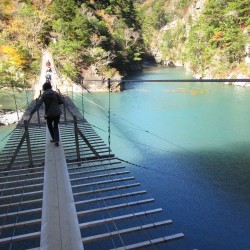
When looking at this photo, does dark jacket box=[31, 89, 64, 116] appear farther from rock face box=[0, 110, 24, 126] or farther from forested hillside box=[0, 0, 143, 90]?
forested hillside box=[0, 0, 143, 90]

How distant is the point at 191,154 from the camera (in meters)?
8.04

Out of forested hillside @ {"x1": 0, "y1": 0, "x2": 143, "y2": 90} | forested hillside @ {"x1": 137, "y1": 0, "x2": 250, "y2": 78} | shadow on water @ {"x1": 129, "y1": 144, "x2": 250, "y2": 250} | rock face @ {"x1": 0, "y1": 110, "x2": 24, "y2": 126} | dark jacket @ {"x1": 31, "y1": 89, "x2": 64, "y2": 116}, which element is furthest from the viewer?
forested hillside @ {"x1": 137, "y1": 0, "x2": 250, "y2": 78}

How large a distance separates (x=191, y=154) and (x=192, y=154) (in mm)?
35

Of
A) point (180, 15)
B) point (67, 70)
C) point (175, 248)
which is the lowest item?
point (175, 248)

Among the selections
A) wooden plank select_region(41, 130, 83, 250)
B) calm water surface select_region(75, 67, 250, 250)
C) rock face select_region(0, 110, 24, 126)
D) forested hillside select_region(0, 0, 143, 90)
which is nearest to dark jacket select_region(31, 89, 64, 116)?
wooden plank select_region(41, 130, 83, 250)

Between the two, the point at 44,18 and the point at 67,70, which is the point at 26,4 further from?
the point at 67,70

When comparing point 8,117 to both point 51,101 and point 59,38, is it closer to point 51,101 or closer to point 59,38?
point 51,101

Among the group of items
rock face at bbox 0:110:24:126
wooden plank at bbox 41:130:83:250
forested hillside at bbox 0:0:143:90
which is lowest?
rock face at bbox 0:110:24:126

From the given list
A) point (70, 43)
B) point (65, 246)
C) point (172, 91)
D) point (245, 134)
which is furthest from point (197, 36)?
point (65, 246)

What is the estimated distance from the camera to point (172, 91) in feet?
56.3

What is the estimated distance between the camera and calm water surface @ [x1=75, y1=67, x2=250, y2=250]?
4.89 m

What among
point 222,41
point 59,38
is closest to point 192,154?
point 59,38

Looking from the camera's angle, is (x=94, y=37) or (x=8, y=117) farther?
(x=94, y=37)

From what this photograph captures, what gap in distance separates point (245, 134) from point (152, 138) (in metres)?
3.21
